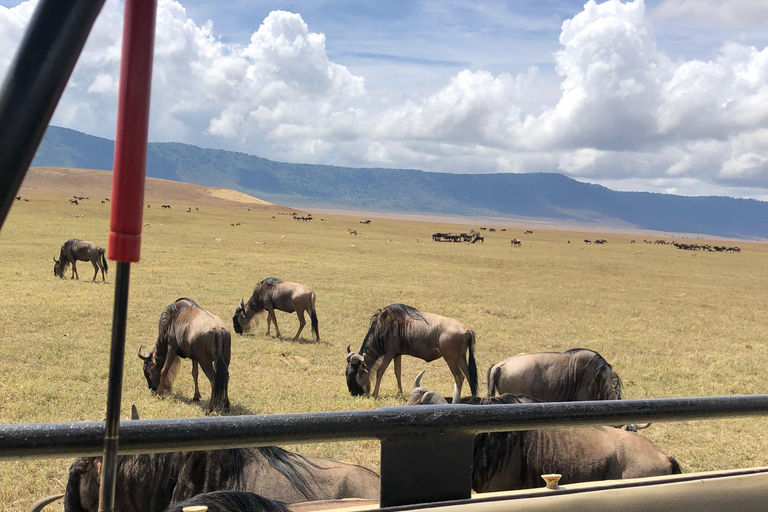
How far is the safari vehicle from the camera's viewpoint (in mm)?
715

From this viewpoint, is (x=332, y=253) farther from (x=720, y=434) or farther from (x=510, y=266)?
(x=720, y=434)

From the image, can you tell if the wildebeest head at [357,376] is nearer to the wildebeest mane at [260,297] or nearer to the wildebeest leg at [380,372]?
the wildebeest leg at [380,372]

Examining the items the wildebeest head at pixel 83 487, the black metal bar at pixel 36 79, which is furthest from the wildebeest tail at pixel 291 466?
the black metal bar at pixel 36 79

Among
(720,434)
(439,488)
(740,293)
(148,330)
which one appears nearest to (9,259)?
(148,330)

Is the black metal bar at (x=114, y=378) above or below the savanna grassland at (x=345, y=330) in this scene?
above

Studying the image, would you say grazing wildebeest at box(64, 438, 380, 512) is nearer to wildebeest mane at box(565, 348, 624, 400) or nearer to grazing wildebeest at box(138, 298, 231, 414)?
grazing wildebeest at box(138, 298, 231, 414)

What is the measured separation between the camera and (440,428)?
1.59 meters

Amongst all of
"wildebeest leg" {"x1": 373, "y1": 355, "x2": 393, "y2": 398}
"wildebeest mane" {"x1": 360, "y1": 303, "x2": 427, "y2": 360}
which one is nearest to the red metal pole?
"wildebeest leg" {"x1": 373, "y1": 355, "x2": 393, "y2": 398}

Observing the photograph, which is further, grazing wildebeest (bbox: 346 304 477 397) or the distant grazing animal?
grazing wildebeest (bbox: 346 304 477 397)

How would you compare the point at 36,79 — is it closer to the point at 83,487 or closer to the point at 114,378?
the point at 114,378

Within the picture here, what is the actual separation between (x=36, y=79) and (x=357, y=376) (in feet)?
29.6

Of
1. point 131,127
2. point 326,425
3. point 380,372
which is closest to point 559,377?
point 380,372

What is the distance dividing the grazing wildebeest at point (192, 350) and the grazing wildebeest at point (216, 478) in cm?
440

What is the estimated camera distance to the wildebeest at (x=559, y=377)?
7461 millimetres
